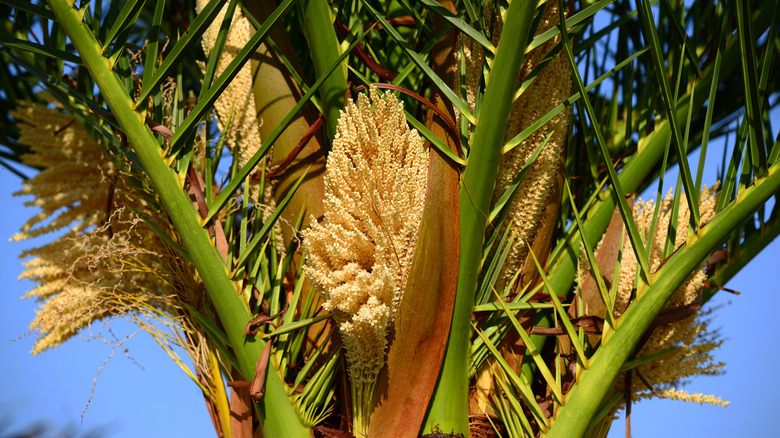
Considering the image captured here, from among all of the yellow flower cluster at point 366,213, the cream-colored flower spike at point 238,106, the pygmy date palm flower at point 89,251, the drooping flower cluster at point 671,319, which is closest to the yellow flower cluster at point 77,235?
the pygmy date palm flower at point 89,251

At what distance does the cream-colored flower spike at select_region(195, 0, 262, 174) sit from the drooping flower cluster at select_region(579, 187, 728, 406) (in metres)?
0.71

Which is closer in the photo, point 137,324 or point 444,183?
point 444,183

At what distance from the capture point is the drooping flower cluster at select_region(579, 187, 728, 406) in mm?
1231

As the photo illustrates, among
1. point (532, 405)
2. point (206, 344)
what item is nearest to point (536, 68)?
point (532, 405)

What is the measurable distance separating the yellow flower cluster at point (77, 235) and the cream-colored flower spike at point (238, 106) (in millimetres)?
257

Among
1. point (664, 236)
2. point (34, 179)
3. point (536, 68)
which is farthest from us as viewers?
point (34, 179)

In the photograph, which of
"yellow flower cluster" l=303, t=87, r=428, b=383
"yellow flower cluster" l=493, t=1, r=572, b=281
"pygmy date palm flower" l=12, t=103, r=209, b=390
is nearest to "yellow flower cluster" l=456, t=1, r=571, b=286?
"yellow flower cluster" l=493, t=1, r=572, b=281

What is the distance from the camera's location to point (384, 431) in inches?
43.6

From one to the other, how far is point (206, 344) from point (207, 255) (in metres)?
0.28

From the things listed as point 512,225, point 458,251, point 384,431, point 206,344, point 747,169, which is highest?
point 747,169

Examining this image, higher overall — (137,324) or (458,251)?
(458,251)

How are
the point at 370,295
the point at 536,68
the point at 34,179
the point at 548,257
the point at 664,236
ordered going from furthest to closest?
the point at 34,179 < the point at 548,257 < the point at 664,236 < the point at 536,68 < the point at 370,295

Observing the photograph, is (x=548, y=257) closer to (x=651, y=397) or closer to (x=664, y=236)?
(x=664, y=236)

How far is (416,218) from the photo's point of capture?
3.56ft
